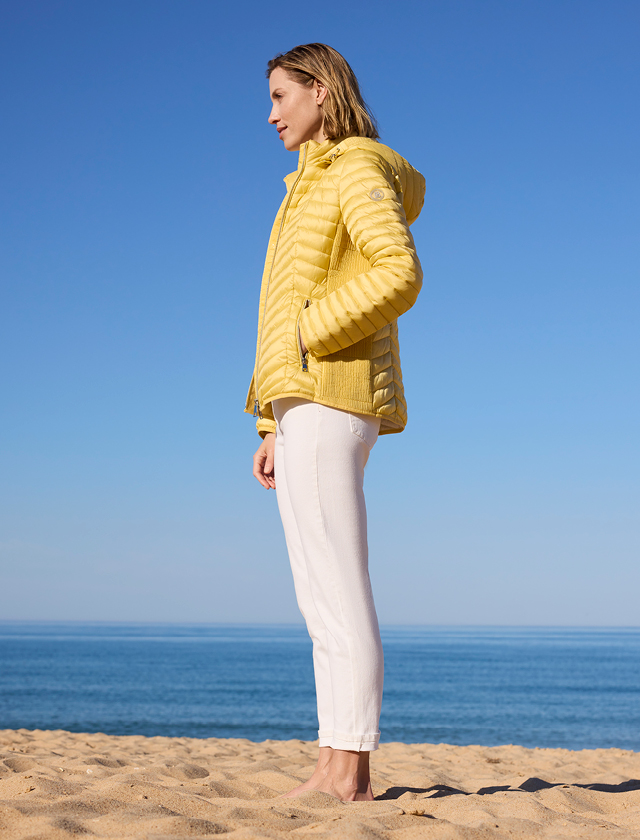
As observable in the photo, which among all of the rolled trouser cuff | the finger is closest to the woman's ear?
→ the finger

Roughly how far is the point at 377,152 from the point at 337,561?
146cm

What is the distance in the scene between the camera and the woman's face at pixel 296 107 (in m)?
2.57

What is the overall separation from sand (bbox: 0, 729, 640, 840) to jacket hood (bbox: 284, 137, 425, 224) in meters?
2.05

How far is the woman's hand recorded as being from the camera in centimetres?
274

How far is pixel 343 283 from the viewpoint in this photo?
2.40 meters

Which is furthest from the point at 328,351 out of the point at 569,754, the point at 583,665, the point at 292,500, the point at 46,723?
the point at 583,665

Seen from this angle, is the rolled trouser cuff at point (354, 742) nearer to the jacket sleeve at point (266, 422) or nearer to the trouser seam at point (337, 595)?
the trouser seam at point (337, 595)

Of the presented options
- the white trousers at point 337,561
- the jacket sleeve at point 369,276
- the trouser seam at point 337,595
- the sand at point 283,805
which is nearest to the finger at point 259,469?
the white trousers at point 337,561

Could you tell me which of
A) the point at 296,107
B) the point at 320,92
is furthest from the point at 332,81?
the point at 296,107

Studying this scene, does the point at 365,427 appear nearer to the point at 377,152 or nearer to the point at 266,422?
the point at 266,422

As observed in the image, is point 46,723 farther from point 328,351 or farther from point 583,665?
point 583,665

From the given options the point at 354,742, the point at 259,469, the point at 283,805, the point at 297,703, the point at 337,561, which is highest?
the point at 259,469

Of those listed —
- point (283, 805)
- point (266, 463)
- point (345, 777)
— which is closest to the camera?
point (283, 805)

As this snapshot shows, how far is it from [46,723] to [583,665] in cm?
4568
